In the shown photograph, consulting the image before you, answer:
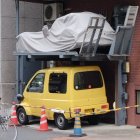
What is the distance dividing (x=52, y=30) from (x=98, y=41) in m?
2.09

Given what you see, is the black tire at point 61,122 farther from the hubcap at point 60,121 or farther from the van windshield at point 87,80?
the van windshield at point 87,80

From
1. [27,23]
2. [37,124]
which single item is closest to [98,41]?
[37,124]

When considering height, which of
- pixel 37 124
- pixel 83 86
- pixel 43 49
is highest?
pixel 43 49

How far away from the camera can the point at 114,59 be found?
53.4 feet

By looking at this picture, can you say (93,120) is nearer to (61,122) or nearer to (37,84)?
(61,122)

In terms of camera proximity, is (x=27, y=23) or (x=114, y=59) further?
(x=27, y=23)

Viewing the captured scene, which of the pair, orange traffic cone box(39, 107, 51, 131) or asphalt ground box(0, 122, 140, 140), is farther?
orange traffic cone box(39, 107, 51, 131)

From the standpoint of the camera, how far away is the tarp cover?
1611cm

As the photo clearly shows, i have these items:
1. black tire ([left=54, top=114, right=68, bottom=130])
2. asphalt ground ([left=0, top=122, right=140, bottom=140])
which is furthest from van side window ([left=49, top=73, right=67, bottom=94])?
asphalt ground ([left=0, top=122, right=140, bottom=140])

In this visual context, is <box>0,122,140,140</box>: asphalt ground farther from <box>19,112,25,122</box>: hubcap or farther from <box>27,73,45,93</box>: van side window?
<box>27,73,45,93</box>: van side window

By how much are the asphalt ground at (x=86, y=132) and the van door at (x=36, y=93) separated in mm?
635

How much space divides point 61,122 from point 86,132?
1063 mm

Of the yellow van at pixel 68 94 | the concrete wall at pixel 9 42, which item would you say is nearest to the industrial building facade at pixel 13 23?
the concrete wall at pixel 9 42

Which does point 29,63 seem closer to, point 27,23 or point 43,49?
point 27,23
